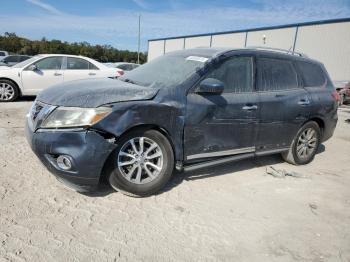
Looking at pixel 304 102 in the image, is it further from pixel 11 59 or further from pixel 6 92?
pixel 11 59

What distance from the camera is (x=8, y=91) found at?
964cm

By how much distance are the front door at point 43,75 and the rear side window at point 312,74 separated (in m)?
7.13

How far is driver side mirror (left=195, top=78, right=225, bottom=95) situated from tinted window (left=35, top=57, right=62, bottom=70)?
735cm

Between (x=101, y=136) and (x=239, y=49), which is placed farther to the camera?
(x=239, y=49)

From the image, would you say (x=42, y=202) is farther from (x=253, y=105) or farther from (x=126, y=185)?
(x=253, y=105)

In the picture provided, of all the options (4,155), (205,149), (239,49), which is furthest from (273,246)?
(4,155)

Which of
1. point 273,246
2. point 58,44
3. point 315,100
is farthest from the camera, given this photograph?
point 58,44

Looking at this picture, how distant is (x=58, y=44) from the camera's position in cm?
5525

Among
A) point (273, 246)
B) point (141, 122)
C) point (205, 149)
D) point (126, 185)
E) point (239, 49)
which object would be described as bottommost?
point (273, 246)

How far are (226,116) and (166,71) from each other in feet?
3.22

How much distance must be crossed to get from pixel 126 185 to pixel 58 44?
56.4 m

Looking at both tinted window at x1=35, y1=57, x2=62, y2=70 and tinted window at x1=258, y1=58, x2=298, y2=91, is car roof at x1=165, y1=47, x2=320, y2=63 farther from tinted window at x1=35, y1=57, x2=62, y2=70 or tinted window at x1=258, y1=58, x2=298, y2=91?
tinted window at x1=35, y1=57, x2=62, y2=70

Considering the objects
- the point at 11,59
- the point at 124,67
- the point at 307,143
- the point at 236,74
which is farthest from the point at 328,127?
the point at 11,59

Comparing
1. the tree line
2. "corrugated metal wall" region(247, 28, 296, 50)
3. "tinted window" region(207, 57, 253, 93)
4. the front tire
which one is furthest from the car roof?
the tree line
